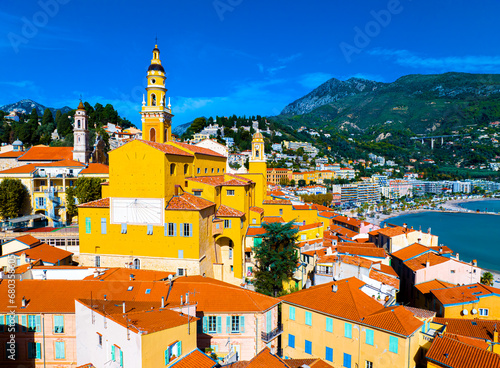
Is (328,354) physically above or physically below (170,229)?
below

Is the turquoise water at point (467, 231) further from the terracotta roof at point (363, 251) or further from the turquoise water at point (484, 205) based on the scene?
the terracotta roof at point (363, 251)

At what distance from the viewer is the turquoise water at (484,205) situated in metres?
133

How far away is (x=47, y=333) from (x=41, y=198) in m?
28.4

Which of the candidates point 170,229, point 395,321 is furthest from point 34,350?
point 395,321

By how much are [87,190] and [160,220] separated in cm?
1723

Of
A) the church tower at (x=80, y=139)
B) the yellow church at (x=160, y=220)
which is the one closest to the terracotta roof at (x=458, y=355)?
the yellow church at (x=160, y=220)

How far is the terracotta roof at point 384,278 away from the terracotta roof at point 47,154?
3992 cm

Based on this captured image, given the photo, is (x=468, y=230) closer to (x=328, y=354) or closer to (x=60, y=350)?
(x=328, y=354)

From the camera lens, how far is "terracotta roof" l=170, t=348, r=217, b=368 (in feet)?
36.6

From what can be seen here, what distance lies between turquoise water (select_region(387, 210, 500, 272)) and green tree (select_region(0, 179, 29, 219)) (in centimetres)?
6550

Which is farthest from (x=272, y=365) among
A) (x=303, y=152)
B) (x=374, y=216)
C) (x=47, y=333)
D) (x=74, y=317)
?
(x=303, y=152)

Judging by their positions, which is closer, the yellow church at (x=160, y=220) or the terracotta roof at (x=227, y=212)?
the yellow church at (x=160, y=220)

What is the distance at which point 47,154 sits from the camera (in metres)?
45.3

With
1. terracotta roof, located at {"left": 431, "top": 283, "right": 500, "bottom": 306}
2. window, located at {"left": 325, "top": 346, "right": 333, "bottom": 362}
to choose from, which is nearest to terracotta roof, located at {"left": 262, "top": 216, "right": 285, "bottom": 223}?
terracotta roof, located at {"left": 431, "top": 283, "right": 500, "bottom": 306}
